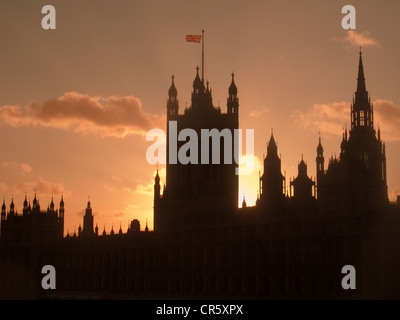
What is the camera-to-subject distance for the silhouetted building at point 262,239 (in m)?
134

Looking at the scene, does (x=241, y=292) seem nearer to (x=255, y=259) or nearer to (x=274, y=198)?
(x=255, y=259)

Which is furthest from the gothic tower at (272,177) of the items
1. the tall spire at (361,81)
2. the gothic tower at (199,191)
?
the tall spire at (361,81)

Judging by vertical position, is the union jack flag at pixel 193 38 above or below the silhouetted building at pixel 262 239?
above

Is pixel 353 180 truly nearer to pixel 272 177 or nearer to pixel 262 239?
pixel 262 239

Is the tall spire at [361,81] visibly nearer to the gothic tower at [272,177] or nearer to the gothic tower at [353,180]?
the gothic tower at [353,180]

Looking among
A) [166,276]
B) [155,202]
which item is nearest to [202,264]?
[166,276]

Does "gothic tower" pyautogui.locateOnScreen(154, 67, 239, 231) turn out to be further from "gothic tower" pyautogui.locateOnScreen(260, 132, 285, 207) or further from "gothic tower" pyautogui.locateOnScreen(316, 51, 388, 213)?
"gothic tower" pyautogui.locateOnScreen(316, 51, 388, 213)

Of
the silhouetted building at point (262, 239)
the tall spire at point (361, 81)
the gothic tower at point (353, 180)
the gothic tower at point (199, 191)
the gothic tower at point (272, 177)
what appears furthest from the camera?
the gothic tower at point (199, 191)

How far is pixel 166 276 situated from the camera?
169375 millimetres

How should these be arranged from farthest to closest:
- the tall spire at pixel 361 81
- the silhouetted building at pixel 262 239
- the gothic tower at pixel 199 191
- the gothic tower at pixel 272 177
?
the gothic tower at pixel 199 191 → the tall spire at pixel 361 81 → the gothic tower at pixel 272 177 → the silhouetted building at pixel 262 239

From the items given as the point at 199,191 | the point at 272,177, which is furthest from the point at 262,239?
the point at 199,191
